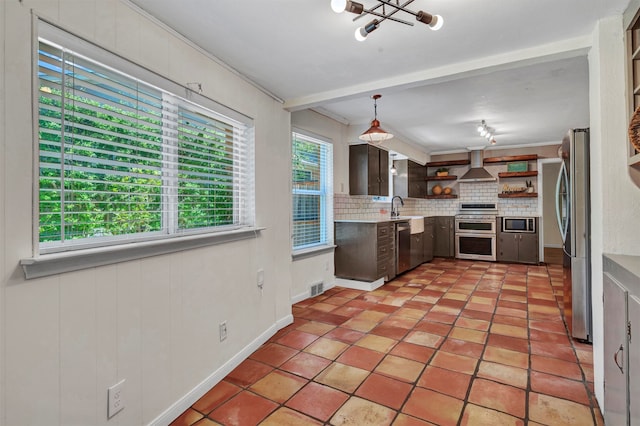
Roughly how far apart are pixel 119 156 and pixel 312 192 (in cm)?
275

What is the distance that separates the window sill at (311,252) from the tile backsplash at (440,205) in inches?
19.6

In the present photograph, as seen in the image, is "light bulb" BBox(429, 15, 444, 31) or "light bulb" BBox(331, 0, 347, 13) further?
"light bulb" BBox(429, 15, 444, 31)

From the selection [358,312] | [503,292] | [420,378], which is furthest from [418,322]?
[503,292]

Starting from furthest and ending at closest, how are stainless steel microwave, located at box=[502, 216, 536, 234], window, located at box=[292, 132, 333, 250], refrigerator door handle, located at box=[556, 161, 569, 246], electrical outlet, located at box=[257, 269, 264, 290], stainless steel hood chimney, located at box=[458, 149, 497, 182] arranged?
stainless steel hood chimney, located at box=[458, 149, 497, 182], stainless steel microwave, located at box=[502, 216, 536, 234], window, located at box=[292, 132, 333, 250], refrigerator door handle, located at box=[556, 161, 569, 246], electrical outlet, located at box=[257, 269, 264, 290]

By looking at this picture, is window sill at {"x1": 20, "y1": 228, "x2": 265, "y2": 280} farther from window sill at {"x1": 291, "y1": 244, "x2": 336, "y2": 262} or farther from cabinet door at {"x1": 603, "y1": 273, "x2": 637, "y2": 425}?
cabinet door at {"x1": 603, "y1": 273, "x2": 637, "y2": 425}

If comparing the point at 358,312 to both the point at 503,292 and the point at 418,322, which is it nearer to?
the point at 418,322

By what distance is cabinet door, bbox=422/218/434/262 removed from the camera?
6254 mm

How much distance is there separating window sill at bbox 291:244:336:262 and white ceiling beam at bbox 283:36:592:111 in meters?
1.70

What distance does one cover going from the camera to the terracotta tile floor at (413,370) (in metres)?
1.84

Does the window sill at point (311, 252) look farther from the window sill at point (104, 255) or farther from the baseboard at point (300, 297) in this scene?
the window sill at point (104, 255)

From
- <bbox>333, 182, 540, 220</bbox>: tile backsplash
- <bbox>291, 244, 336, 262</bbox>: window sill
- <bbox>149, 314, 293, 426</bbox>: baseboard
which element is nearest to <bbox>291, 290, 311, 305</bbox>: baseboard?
<bbox>291, 244, 336, 262</bbox>: window sill

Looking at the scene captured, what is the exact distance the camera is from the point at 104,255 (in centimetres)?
146

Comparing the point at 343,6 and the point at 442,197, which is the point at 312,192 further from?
the point at 442,197

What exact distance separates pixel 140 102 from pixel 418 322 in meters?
2.97
